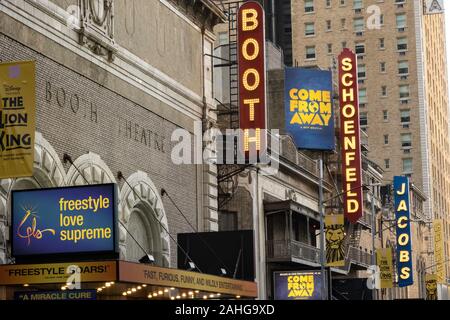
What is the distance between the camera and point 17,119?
69.8ft

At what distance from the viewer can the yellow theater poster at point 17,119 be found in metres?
21.0

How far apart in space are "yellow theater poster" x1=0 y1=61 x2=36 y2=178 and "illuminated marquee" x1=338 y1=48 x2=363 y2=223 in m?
40.1

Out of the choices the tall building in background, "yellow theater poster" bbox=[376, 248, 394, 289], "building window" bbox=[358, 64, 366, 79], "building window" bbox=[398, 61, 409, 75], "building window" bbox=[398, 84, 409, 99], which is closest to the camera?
"yellow theater poster" bbox=[376, 248, 394, 289]

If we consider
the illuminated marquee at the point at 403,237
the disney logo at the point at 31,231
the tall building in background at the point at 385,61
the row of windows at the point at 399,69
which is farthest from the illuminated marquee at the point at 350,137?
the row of windows at the point at 399,69

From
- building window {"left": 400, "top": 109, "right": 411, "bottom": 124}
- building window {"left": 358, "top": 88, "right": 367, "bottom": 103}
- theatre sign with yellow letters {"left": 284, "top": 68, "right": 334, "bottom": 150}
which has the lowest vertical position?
theatre sign with yellow letters {"left": 284, "top": 68, "right": 334, "bottom": 150}

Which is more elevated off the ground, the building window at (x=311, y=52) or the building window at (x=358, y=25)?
the building window at (x=358, y=25)

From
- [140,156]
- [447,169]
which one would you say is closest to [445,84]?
[447,169]

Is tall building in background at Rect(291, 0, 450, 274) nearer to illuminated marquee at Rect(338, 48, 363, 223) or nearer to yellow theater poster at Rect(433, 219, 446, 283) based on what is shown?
yellow theater poster at Rect(433, 219, 446, 283)

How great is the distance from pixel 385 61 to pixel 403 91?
428 centimetres

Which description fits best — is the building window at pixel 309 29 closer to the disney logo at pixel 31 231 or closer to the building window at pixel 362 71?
the building window at pixel 362 71

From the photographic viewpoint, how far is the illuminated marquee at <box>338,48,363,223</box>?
60.6m

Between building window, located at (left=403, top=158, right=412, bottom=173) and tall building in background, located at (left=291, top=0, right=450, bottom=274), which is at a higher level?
tall building in background, located at (left=291, top=0, right=450, bottom=274)

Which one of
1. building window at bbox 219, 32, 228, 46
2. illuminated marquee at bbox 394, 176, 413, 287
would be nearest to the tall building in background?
building window at bbox 219, 32, 228, 46

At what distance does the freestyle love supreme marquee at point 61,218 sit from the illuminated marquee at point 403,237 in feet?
182
